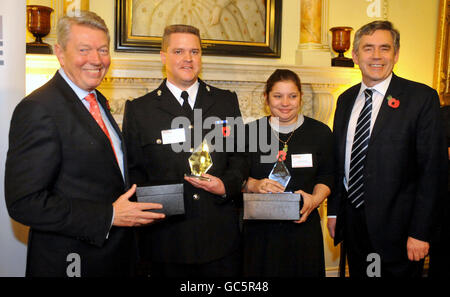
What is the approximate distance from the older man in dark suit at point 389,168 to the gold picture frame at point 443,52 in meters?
2.33

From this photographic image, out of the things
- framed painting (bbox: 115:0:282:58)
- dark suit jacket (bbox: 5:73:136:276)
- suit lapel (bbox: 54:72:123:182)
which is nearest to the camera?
dark suit jacket (bbox: 5:73:136:276)

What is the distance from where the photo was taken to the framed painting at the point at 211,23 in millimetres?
3623

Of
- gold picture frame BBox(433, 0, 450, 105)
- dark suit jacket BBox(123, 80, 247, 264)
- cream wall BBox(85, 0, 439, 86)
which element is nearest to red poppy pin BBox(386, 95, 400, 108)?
dark suit jacket BBox(123, 80, 247, 264)

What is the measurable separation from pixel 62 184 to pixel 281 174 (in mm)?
1266

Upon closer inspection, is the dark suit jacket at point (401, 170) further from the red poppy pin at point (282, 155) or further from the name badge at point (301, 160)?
the red poppy pin at point (282, 155)

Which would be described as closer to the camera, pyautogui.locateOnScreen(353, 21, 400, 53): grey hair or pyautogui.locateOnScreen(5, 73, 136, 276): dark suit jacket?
pyautogui.locateOnScreen(5, 73, 136, 276): dark suit jacket

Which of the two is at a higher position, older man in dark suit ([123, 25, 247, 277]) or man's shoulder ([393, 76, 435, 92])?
man's shoulder ([393, 76, 435, 92])

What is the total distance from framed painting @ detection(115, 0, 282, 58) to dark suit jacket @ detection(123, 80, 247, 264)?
1.60 m

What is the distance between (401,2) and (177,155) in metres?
3.46

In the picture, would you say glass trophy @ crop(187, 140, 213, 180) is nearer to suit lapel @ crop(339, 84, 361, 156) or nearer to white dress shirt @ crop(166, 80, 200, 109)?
white dress shirt @ crop(166, 80, 200, 109)

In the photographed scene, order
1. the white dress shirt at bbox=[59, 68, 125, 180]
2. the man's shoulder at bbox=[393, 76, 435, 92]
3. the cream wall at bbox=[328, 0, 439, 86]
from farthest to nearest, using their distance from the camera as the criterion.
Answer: the cream wall at bbox=[328, 0, 439, 86]
the man's shoulder at bbox=[393, 76, 435, 92]
the white dress shirt at bbox=[59, 68, 125, 180]

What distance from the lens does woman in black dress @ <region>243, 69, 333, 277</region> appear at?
2.38 metres

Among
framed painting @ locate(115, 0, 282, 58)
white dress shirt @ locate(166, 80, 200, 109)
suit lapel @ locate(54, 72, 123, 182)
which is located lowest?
suit lapel @ locate(54, 72, 123, 182)

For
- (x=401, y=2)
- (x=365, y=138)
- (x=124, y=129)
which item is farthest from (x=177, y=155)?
(x=401, y=2)
